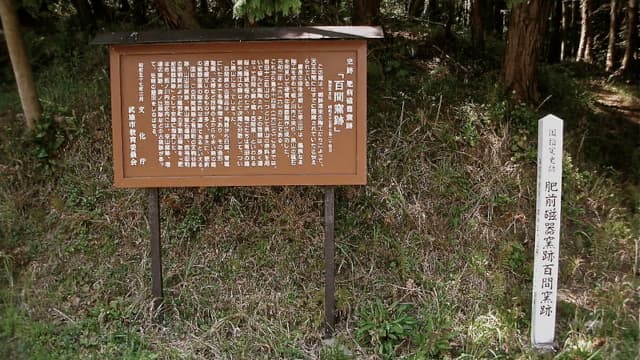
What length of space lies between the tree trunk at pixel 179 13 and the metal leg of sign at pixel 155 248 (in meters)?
2.58

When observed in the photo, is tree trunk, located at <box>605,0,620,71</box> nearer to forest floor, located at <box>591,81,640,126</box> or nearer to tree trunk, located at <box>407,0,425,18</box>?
forest floor, located at <box>591,81,640,126</box>

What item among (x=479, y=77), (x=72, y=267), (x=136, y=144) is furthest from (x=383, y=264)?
(x=479, y=77)

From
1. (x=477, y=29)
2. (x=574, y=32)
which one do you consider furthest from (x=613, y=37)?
(x=477, y=29)

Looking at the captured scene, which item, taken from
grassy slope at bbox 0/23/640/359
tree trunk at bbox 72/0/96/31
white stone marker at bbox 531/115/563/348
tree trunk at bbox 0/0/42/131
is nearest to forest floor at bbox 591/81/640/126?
grassy slope at bbox 0/23/640/359

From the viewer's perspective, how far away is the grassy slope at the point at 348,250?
4.37 metres

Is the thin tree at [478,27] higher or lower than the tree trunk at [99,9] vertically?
lower

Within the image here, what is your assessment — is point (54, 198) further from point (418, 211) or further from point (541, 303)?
point (541, 303)

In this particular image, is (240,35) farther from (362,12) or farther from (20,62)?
(362,12)

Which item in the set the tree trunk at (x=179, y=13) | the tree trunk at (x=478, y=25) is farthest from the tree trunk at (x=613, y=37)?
the tree trunk at (x=179, y=13)

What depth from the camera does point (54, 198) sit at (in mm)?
5676

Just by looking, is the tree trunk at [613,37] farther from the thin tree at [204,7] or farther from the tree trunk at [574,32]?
the thin tree at [204,7]

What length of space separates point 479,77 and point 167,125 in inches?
174

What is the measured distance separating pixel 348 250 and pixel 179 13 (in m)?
3.36

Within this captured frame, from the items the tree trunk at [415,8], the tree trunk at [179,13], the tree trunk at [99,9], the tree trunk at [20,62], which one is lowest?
the tree trunk at [20,62]
